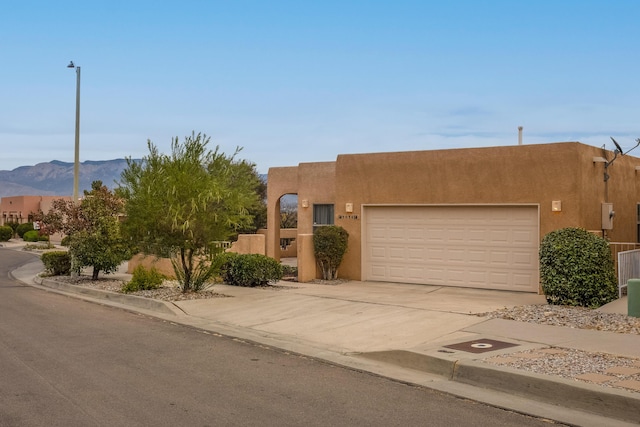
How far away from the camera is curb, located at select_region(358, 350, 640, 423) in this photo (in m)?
7.25

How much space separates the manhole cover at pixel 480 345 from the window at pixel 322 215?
12968 mm

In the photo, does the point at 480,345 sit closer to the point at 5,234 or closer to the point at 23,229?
the point at 5,234

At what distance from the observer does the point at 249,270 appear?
60.3 feet

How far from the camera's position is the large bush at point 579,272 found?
13875mm

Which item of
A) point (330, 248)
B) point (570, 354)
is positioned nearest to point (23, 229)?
point (330, 248)

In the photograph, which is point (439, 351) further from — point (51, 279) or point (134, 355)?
point (51, 279)

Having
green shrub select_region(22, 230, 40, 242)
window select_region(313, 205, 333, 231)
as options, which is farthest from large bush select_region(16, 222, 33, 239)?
window select_region(313, 205, 333, 231)

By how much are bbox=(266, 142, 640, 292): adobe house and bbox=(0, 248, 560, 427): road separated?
8.50 metres

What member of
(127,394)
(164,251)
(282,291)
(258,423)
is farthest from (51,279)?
(258,423)

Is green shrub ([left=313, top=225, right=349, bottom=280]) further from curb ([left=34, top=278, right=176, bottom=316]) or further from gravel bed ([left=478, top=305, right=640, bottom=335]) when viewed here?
gravel bed ([left=478, top=305, right=640, bottom=335])

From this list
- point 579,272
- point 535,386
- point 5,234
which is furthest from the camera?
point 5,234

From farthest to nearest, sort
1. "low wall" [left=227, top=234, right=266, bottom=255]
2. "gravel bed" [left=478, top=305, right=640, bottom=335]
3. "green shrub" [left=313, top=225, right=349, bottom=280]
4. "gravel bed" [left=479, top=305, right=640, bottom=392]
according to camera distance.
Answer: "low wall" [left=227, top=234, right=266, bottom=255], "green shrub" [left=313, top=225, right=349, bottom=280], "gravel bed" [left=478, top=305, right=640, bottom=335], "gravel bed" [left=479, top=305, right=640, bottom=392]

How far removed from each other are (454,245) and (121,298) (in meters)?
8.55

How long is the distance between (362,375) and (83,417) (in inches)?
142
